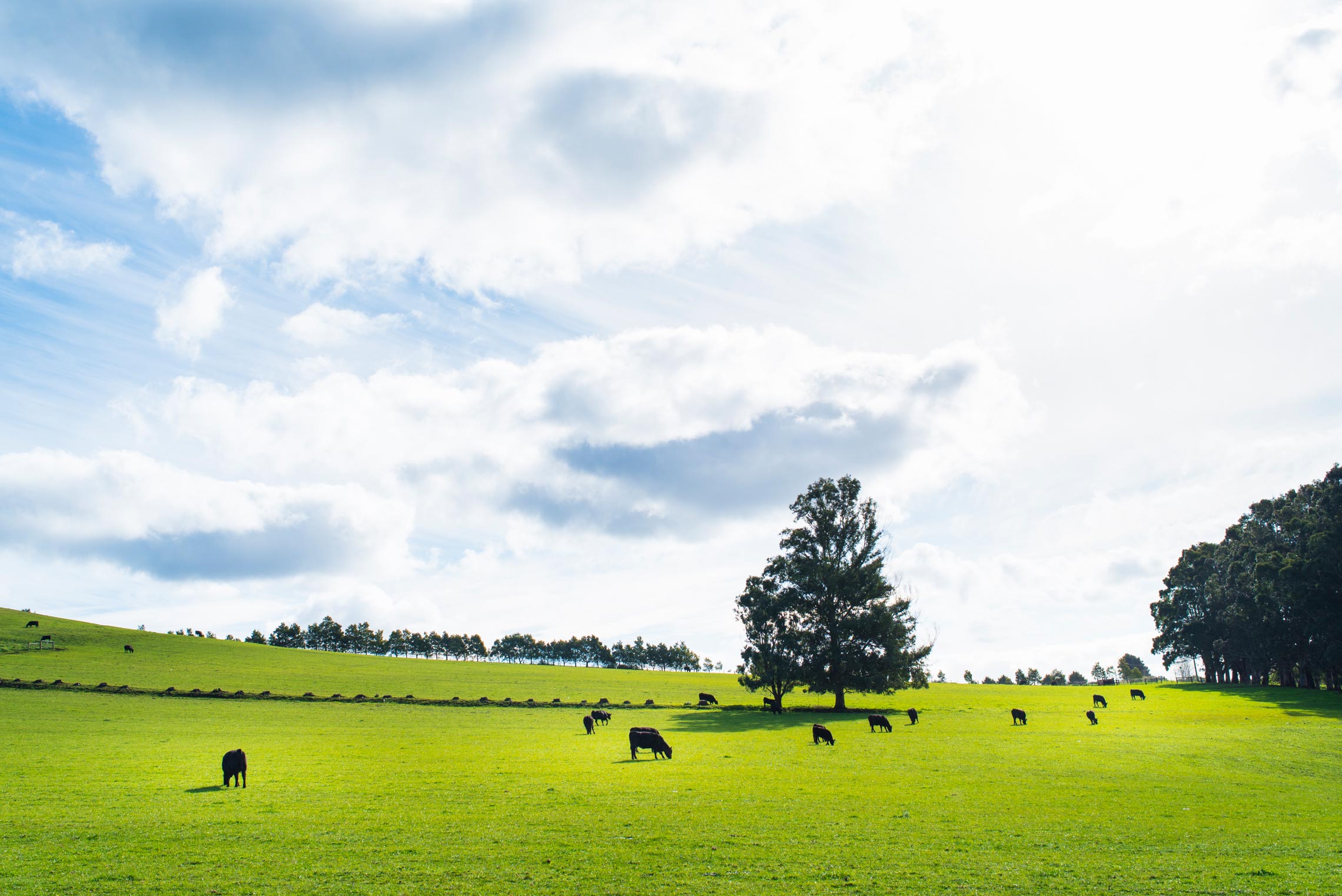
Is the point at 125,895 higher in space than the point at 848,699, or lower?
higher

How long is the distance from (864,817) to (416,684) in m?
76.0

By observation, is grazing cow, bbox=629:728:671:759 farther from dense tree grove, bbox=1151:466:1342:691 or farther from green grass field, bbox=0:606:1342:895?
dense tree grove, bbox=1151:466:1342:691

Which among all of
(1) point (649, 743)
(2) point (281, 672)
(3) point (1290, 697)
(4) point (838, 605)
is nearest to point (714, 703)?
(4) point (838, 605)

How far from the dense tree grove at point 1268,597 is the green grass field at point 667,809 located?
26.9 meters

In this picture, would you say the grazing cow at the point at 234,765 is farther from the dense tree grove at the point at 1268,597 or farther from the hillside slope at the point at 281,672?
the dense tree grove at the point at 1268,597

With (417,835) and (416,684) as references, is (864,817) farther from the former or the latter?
(416,684)

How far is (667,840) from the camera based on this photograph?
1725 centimetres

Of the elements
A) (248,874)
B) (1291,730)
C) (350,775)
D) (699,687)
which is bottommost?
(699,687)

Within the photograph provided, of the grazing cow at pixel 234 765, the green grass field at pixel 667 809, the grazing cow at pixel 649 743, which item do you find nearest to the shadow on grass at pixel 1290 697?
the green grass field at pixel 667 809

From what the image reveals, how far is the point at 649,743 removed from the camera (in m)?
34.2

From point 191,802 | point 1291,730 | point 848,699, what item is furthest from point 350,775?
point 848,699

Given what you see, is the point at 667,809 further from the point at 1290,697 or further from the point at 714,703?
the point at 1290,697

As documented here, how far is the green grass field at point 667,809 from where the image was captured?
14.6 m

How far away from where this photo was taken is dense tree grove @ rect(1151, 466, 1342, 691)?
68.5 m
